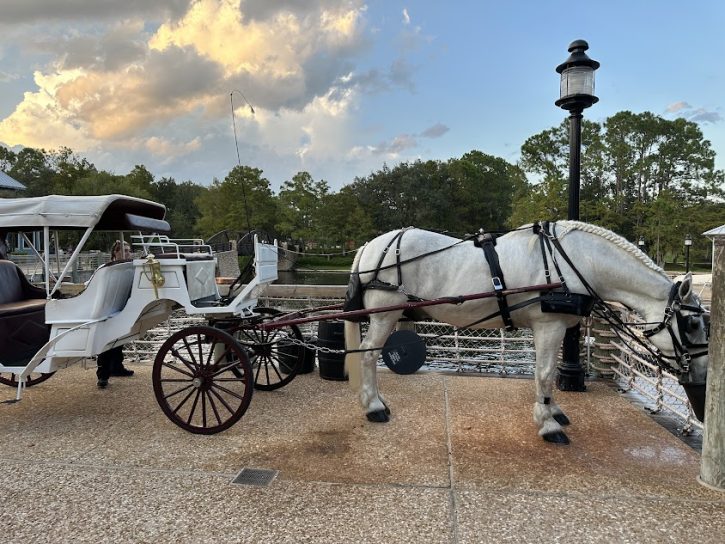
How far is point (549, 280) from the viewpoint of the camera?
3654 millimetres

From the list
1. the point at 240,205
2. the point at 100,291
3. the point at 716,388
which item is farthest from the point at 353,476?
the point at 240,205

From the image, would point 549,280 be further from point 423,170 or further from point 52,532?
point 423,170

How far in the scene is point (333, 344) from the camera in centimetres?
553

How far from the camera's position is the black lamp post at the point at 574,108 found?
494 cm

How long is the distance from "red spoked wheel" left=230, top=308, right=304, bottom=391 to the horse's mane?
8.56 feet

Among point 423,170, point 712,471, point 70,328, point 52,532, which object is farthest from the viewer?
point 423,170

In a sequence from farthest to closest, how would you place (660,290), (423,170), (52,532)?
1. (423,170)
2. (660,290)
3. (52,532)

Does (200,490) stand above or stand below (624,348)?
below

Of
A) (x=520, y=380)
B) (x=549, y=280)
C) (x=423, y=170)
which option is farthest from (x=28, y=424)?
(x=423, y=170)

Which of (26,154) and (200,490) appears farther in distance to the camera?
(26,154)

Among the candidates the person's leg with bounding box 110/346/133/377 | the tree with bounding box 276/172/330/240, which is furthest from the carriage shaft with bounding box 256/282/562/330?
the tree with bounding box 276/172/330/240

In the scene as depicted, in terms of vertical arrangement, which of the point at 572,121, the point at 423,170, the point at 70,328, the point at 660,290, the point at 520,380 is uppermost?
the point at 423,170

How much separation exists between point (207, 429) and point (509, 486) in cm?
244

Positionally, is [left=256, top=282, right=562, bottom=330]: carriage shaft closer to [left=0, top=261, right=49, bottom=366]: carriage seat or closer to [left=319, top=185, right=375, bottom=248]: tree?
[left=0, top=261, right=49, bottom=366]: carriage seat
